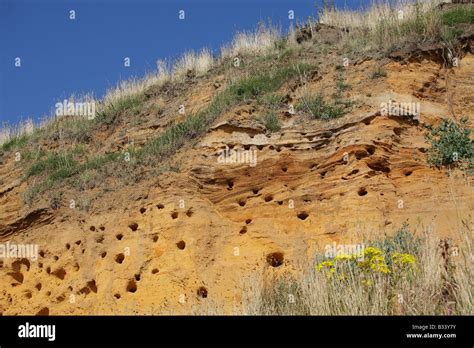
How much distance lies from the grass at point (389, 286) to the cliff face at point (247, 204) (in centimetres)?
169

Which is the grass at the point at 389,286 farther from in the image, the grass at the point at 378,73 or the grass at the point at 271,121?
the grass at the point at 378,73

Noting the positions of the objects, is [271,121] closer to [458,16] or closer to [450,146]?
[450,146]

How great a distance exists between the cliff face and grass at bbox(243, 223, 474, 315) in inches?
66.7

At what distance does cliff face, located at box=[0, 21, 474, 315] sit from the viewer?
10227 mm

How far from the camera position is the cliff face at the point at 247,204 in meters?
10.2

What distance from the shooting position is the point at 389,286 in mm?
6750

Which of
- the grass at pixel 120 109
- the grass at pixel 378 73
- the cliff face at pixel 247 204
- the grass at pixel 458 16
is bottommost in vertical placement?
the cliff face at pixel 247 204

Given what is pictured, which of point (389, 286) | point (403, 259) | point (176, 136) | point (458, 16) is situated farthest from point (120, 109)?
point (389, 286)

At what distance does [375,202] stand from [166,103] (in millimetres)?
6962

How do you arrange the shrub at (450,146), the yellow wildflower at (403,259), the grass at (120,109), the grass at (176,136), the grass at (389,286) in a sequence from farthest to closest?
the grass at (120,109) → the grass at (176,136) → the shrub at (450,146) → the yellow wildflower at (403,259) → the grass at (389,286)

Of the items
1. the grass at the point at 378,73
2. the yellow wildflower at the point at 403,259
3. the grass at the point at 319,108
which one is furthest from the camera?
the grass at the point at 378,73

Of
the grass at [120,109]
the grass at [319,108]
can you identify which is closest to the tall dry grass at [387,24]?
the grass at [319,108]

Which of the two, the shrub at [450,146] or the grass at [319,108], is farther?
the grass at [319,108]

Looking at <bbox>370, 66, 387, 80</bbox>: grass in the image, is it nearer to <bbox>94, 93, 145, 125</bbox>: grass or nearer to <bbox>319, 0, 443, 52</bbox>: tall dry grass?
<bbox>319, 0, 443, 52</bbox>: tall dry grass
